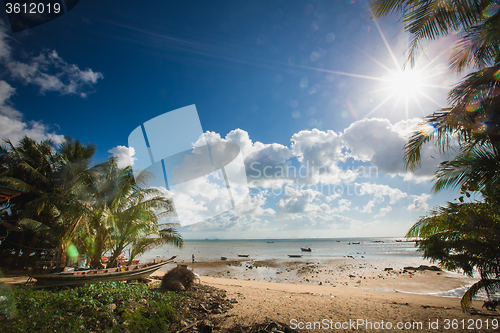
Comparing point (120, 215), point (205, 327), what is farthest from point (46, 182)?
point (205, 327)

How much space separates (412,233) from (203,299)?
668 centimetres

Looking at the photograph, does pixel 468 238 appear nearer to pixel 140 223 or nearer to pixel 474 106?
pixel 474 106

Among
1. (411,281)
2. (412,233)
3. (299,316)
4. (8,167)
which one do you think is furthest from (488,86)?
(8,167)

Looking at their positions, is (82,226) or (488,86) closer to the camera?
(488,86)

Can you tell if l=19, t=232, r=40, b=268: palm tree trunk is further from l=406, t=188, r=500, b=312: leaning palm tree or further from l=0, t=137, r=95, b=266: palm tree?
l=406, t=188, r=500, b=312: leaning palm tree

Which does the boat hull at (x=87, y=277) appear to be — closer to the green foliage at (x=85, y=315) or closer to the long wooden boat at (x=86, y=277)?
the long wooden boat at (x=86, y=277)

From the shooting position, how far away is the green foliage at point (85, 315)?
362 cm

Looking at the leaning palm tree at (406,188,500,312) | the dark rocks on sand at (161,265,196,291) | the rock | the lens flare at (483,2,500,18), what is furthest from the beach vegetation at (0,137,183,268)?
the lens flare at (483,2,500,18)

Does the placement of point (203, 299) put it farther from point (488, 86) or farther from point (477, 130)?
point (488, 86)

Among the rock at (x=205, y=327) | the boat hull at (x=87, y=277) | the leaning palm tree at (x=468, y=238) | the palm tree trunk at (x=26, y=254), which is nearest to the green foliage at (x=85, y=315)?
the rock at (x=205, y=327)

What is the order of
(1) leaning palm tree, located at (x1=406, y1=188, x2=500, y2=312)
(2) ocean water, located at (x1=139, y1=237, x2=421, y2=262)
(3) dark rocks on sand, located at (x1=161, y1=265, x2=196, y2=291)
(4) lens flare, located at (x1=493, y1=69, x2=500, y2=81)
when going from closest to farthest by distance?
(4) lens flare, located at (x1=493, y1=69, x2=500, y2=81) < (1) leaning palm tree, located at (x1=406, y1=188, x2=500, y2=312) < (3) dark rocks on sand, located at (x1=161, y1=265, x2=196, y2=291) < (2) ocean water, located at (x1=139, y1=237, x2=421, y2=262)

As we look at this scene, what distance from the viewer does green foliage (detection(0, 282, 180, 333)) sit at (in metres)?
3.62

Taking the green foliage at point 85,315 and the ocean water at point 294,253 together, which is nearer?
the green foliage at point 85,315

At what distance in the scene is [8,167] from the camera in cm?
1248
